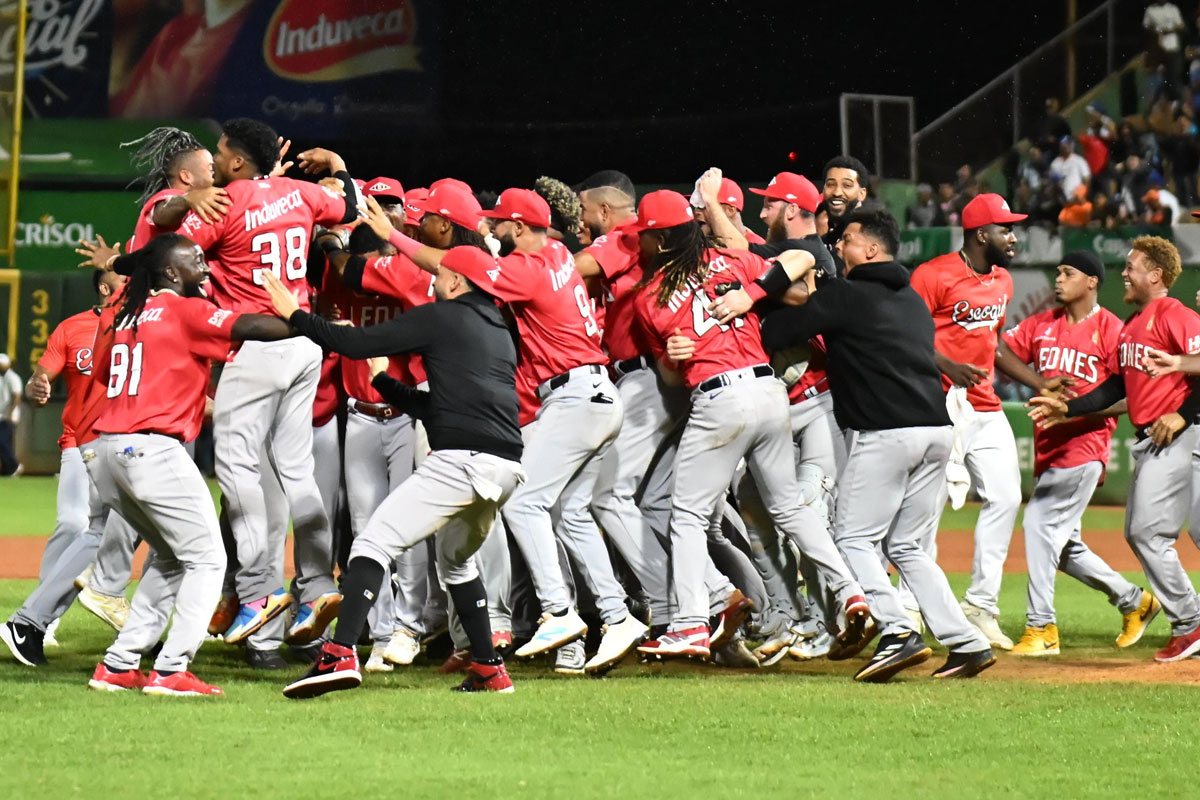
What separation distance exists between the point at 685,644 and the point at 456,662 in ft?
3.52

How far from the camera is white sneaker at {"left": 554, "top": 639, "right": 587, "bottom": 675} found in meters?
6.90

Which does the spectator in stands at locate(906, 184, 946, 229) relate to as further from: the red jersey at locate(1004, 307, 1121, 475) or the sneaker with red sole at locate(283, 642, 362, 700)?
the sneaker with red sole at locate(283, 642, 362, 700)

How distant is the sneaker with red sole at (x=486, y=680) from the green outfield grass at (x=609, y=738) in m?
0.14

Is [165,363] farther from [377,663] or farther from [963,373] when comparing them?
[963,373]

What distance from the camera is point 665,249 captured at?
686 centimetres

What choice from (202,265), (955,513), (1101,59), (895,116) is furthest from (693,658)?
(1101,59)

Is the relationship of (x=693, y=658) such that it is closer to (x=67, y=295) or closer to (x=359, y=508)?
(x=359, y=508)

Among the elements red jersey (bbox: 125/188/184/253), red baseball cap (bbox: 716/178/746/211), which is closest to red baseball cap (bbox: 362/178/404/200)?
red jersey (bbox: 125/188/184/253)

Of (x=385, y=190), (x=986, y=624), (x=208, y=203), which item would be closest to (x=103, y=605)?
(x=208, y=203)

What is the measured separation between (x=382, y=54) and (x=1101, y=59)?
10.9 m

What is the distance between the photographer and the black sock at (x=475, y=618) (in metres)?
6.18

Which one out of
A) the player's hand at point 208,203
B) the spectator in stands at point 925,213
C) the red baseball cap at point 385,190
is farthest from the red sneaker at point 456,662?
the spectator in stands at point 925,213

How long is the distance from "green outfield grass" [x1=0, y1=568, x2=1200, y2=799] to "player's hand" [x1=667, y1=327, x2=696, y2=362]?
142cm

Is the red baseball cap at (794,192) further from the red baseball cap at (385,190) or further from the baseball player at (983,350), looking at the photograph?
the red baseball cap at (385,190)
